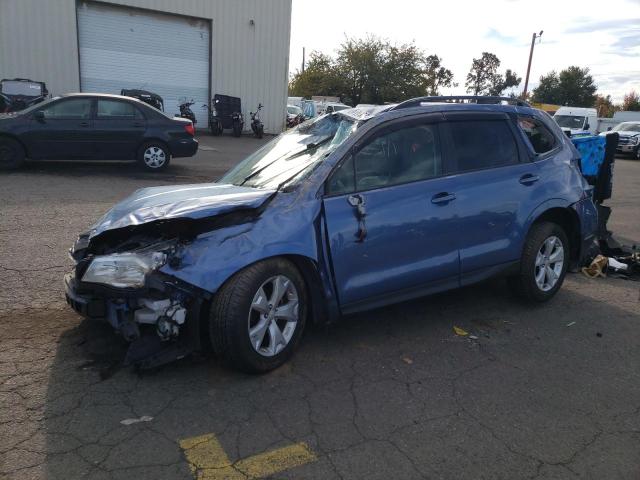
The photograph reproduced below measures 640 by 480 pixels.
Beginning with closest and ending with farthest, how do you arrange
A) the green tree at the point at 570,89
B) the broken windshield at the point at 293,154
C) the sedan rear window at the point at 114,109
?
the broken windshield at the point at 293,154 < the sedan rear window at the point at 114,109 < the green tree at the point at 570,89

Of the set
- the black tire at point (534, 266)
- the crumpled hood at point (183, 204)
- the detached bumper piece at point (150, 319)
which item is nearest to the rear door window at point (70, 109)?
the crumpled hood at point (183, 204)

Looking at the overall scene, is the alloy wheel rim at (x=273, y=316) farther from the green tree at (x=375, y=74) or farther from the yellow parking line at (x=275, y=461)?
the green tree at (x=375, y=74)

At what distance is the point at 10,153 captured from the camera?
1034 centimetres

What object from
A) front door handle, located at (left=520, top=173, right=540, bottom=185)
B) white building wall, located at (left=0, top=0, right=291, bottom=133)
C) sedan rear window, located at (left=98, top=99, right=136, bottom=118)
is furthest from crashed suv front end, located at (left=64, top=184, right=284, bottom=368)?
white building wall, located at (left=0, top=0, right=291, bottom=133)

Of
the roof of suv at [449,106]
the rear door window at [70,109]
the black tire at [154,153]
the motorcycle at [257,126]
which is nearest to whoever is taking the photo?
the roof of suv at [449,106]

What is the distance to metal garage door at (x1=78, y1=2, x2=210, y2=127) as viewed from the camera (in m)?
20.1

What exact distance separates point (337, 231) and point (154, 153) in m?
8.91

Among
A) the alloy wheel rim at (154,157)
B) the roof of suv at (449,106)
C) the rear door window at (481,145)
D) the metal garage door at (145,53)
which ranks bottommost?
the alloy wheel rim at (154,157)

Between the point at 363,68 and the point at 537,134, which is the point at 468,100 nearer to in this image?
the point at 537,134

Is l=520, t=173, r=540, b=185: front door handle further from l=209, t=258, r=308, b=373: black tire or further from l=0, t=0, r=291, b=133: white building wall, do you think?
l=0, t=0, r=291, b=133: white building wall

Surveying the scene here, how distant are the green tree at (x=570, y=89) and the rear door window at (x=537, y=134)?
222 feet

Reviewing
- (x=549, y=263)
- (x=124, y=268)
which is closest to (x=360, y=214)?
(x=124, y=268)

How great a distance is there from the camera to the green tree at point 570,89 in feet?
215

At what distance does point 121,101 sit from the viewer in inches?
434
